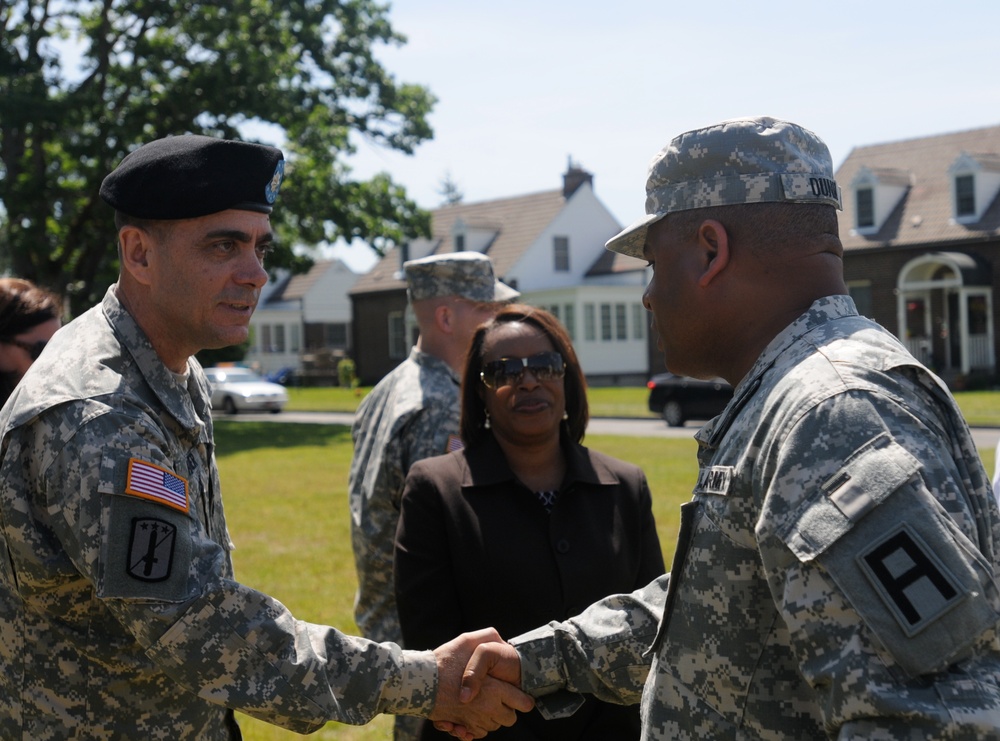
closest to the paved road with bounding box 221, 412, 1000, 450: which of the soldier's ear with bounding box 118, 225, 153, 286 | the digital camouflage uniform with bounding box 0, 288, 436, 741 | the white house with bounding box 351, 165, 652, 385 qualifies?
the white house with bounding box 351, 165, 652, 385

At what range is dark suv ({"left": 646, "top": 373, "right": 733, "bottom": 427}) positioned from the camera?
24.0m

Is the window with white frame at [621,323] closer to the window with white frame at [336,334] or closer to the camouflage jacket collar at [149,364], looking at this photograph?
the window with white frame at [336,334]

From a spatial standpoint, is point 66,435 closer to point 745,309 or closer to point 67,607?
point 67,607

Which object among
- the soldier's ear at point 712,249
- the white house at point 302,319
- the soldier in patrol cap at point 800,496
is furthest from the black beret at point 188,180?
the white house at point 302,319

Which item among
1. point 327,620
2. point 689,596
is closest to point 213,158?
point 689,596

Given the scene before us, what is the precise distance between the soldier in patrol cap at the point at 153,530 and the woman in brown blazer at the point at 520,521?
55 centimetres

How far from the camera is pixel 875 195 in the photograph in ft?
122

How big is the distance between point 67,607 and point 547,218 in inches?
1734

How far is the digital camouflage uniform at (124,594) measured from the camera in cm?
261

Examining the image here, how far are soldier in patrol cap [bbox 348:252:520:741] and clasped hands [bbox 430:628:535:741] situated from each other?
1018 mm

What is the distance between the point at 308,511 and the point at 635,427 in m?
12.5

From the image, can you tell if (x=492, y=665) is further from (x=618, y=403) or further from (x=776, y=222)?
(x=618, y=403)

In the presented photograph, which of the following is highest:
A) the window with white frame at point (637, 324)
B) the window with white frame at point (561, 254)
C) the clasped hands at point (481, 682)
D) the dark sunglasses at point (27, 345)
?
the window with white frame at point (561, 254)

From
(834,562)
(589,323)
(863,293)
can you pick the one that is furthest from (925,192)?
(834,562)
